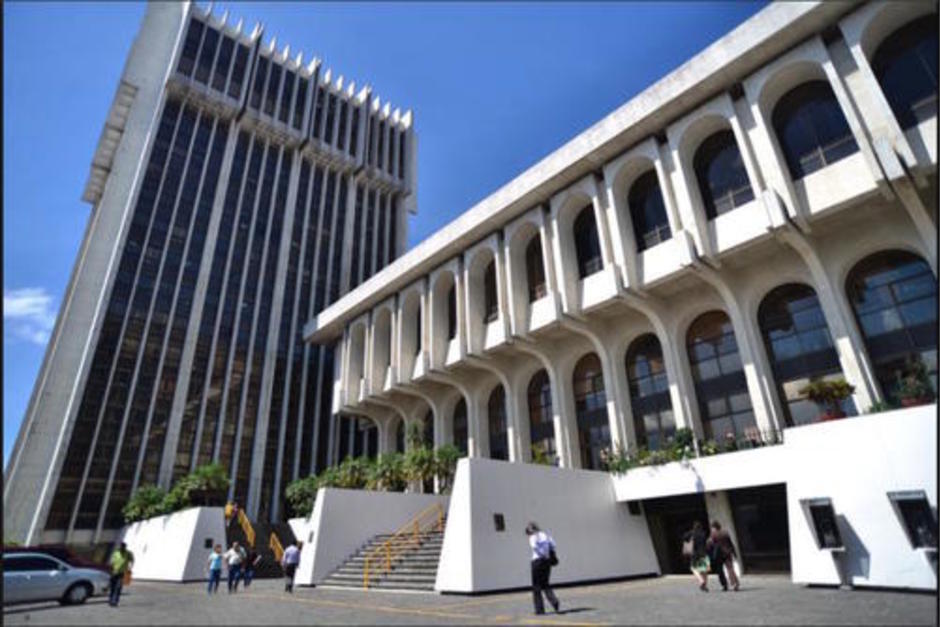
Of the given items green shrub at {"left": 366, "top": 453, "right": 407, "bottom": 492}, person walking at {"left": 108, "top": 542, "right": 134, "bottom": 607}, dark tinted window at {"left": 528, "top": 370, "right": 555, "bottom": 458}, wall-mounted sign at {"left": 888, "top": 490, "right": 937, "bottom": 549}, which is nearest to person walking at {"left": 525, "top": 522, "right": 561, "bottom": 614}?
wall-mounted sign at {"left": 888, "top": 490, "right": 937, "bottom": 549}

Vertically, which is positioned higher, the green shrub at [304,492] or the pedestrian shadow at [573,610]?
the green shrub at [304,492]

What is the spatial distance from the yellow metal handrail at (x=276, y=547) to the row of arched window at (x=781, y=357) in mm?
13864

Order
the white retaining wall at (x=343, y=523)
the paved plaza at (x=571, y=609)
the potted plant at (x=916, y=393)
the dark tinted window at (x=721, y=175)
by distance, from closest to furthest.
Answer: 1. the paved plaza at (x=571, y=609)
2. the potted plant at (x=916, y=393)
3. the white retaining wall at (x=343, y=523)
4. the dark tinted window at (x=721, y=175)

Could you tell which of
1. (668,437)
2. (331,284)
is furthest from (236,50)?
(668,437)

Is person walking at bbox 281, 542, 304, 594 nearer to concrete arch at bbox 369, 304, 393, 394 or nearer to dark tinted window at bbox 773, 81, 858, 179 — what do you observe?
concrete arch at bbox 369, 304, 393, 394

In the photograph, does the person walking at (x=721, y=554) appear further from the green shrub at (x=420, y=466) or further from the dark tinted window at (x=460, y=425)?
the dark tinted window at (x=460, y=425)

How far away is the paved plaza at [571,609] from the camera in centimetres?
840

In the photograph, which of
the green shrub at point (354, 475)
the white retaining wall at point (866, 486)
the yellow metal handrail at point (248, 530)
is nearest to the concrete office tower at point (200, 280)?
the yellow metal handrail at point (248, 530)

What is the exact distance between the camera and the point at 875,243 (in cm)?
1689

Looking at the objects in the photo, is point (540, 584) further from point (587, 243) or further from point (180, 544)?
point (180, 544)

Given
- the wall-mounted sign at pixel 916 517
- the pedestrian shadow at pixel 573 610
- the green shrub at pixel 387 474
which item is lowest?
the pedestrian shadow at pixel 573 610

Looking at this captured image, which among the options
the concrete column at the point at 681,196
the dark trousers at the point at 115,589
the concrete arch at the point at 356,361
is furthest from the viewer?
the concrete arch at the point at 356,361

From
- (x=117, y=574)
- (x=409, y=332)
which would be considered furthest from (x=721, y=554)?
(x=409, y=332)

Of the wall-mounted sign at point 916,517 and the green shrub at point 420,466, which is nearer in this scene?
the wall-mounted sign at point 916,517
